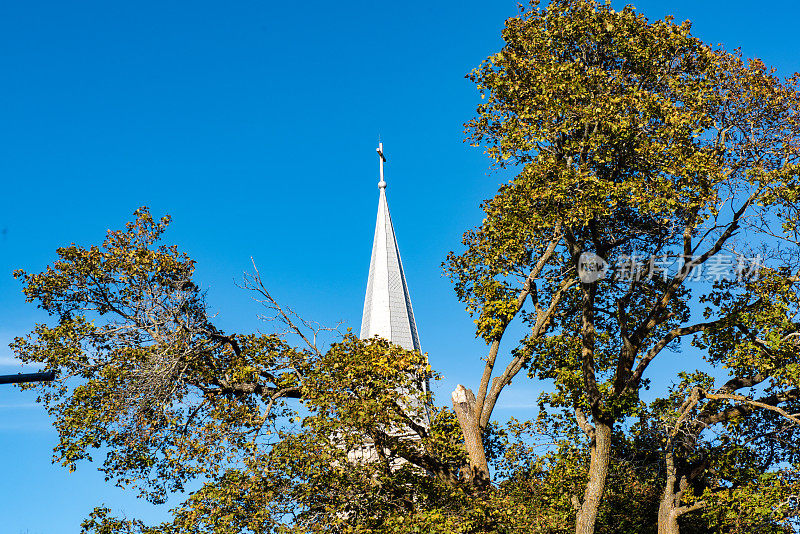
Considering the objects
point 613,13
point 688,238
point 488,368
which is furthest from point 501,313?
point 613,13

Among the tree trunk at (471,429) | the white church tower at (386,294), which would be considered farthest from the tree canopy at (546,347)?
the white church tower at (386,294)

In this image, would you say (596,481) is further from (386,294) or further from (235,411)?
(386,294)

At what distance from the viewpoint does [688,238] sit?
18.0 metres

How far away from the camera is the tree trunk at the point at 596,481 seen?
16938 mm

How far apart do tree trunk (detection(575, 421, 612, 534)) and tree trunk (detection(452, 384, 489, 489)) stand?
2218 mm

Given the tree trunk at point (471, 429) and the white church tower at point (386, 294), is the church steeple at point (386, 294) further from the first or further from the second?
the tree trunk at point (471, 429)

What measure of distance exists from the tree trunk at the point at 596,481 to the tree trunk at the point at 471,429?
2.22 metres

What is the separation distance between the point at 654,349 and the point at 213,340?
9.69 meters

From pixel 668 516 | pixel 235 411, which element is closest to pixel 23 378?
pixel 235 411

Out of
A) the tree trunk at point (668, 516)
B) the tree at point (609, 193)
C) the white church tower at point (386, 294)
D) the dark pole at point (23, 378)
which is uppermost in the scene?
the white church tower at point (386, 294)

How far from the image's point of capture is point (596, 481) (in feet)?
56.9

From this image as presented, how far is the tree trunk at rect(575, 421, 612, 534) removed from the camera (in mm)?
16938

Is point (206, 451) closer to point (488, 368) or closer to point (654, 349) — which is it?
point (488, 368)

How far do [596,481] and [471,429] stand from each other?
286 cm
